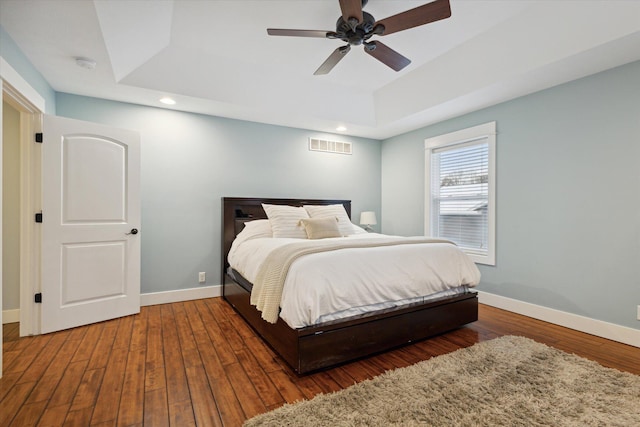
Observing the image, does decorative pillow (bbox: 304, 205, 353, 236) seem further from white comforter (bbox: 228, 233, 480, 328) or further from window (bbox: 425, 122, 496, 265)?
window (bbox: 425, 122, 496, 265)

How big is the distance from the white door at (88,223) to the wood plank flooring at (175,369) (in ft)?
0.76

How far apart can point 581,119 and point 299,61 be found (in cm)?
294

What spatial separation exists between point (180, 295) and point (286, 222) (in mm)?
1672

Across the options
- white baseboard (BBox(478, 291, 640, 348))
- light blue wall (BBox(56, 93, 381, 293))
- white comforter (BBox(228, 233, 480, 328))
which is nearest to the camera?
white comforter (BBox(228, 233, 480, 328))

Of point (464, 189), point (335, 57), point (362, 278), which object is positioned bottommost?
point (362, 278)

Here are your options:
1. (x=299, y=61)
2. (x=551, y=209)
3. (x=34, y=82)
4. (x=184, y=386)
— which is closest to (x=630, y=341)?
(x=551, y=209)

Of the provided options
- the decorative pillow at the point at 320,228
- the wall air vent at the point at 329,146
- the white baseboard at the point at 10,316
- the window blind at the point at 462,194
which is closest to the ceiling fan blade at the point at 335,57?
the decorative pillow at the point at 320,228

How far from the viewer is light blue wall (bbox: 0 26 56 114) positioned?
2.18 metres

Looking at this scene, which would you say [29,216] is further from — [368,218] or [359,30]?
[368,218]

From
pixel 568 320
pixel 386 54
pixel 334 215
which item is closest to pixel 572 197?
pixel 568 320

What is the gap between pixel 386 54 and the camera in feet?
8.59

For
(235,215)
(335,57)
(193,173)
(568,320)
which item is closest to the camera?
(335,57)

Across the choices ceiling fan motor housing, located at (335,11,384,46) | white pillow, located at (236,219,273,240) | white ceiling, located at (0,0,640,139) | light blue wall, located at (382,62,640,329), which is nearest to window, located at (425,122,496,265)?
light blue wall, located at (382,62,640,329)

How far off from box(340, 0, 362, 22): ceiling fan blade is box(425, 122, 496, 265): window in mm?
2438
